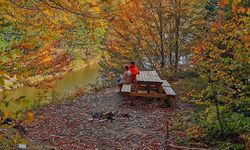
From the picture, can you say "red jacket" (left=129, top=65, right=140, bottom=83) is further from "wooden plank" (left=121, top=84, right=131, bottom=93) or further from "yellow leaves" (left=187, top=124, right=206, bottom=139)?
"yellow leaves" (left=187, top=124, right=206, bottom=139)

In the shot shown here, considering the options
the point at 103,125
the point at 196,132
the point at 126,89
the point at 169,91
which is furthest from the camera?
the point at 126,89

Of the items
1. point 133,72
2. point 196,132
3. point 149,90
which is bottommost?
point 196,132

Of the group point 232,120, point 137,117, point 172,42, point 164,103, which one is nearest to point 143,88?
point 164,103

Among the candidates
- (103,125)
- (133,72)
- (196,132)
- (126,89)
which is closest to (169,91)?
(126,89)

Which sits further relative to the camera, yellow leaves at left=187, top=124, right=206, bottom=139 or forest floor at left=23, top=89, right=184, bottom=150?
forest floor at left=23, top=89, right=184, bottom=150

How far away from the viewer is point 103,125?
8625 millimetres

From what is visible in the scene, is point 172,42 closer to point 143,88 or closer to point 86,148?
point 143,88

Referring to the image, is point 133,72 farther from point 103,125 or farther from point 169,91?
point 103,125

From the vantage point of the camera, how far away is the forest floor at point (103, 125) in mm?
7324

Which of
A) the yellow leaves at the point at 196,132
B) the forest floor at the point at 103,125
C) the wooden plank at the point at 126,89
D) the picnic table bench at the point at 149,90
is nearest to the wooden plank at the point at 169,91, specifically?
the picnic table bench at the point at 149,90

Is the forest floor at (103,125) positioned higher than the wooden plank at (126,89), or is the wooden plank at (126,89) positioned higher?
the wooden plank at (126,89)

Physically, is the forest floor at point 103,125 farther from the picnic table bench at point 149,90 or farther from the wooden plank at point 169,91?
the wooden plank at point 169,91

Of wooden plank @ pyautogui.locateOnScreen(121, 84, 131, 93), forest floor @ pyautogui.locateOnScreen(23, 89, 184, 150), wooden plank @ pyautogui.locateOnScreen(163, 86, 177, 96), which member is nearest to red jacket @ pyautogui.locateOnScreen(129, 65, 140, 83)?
wooden plank @ pyautogui.locateOnScreen(121, 84, 131, 93)

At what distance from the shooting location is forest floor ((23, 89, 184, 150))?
7324mm
